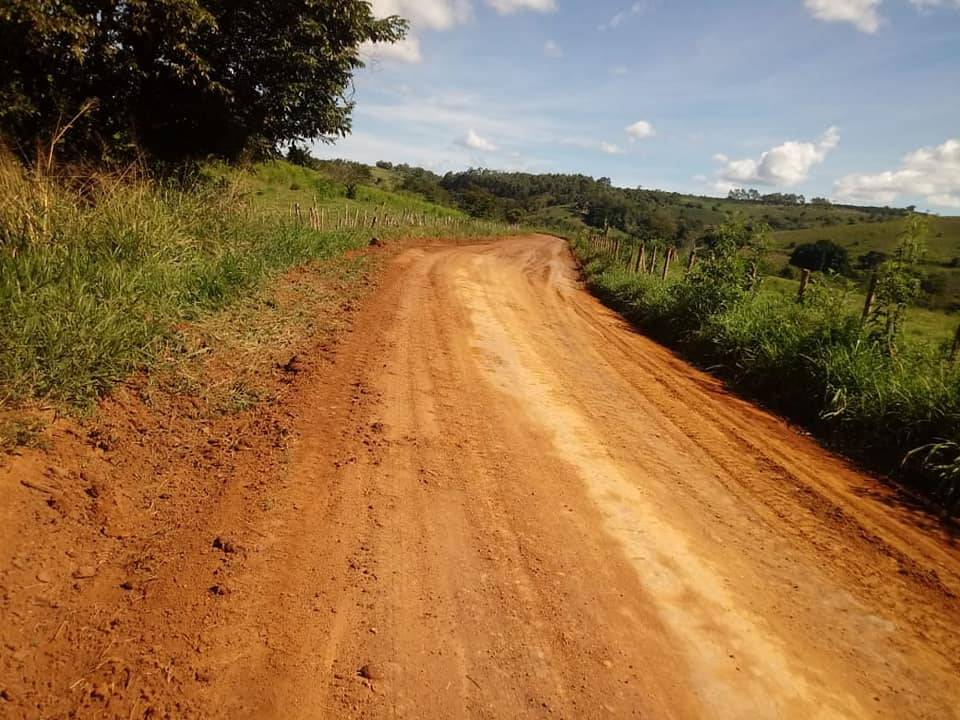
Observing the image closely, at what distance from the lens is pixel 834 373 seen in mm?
6238

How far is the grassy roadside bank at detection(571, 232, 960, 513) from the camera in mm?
4957

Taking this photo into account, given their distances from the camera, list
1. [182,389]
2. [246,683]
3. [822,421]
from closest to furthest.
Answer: [246,683] → [182,389] → [822,421]

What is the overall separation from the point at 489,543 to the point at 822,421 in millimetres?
4630

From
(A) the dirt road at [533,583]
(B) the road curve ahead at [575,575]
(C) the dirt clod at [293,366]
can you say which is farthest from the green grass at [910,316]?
(C) the dirt clod at [293,366]

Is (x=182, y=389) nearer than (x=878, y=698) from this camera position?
No

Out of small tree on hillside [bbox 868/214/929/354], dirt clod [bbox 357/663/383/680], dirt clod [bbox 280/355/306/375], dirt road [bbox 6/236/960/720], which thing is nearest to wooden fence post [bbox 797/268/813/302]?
small tree on hillside [bbox 868/214/929/354]

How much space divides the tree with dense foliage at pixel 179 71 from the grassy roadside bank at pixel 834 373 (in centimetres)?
882

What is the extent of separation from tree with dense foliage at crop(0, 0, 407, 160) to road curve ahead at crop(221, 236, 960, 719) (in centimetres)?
730

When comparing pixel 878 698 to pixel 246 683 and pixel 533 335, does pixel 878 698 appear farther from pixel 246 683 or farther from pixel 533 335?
pixel 533 335

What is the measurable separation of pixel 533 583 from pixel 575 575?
257 mm

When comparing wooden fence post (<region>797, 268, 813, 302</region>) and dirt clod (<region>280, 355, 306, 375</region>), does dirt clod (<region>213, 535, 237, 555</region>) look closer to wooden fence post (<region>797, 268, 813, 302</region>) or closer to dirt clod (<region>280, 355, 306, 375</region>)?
dirt clod (<region>280, 355, 306, 375</region>)

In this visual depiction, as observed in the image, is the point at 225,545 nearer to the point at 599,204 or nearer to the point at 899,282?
the point at 899,282

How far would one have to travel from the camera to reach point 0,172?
518cm

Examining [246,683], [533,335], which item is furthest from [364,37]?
[246,683]
